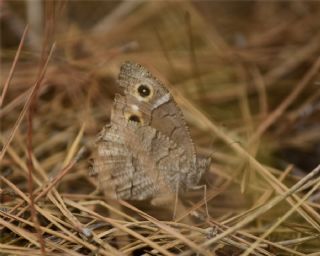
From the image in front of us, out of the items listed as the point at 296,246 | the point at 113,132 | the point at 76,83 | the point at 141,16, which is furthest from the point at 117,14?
the point at 296,246

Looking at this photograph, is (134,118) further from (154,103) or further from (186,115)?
(186,115)

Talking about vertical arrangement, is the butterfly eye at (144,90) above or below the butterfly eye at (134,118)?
above

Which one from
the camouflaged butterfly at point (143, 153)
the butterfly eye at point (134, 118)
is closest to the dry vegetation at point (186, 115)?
the camouflaged butterfly at point (143, 153)

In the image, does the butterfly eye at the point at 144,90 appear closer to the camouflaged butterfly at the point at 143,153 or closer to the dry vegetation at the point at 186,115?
the camouflaged butterfly at the point at 143,153

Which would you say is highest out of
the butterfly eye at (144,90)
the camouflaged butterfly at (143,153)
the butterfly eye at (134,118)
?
the butterfly eye at (144,90)

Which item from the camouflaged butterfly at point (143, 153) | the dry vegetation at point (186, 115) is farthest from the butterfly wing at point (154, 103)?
the dry vegetation at point (186, 115)

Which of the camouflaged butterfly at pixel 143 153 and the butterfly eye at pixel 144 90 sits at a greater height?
the butterfly eye at pixel 144 90

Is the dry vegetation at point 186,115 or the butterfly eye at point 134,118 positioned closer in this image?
the dry vegetation at point 186,115

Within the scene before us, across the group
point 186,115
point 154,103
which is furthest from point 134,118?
point 186,115

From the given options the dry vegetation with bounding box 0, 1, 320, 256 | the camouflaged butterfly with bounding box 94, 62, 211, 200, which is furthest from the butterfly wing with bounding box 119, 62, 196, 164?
the dry vegetation with bounding box 0, 1, 320, 256

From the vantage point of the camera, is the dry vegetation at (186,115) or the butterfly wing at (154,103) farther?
the butterfly wing at (154,103)
